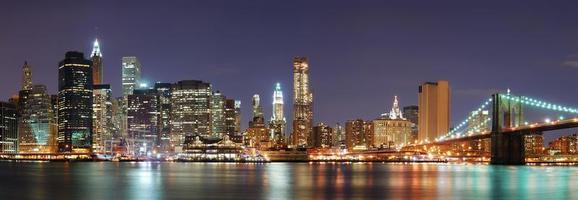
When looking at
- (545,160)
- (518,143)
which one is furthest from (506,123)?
(545,160)

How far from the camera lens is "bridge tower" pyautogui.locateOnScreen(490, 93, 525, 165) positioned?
10438 cm

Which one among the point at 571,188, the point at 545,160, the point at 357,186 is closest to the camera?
the point at 571,188

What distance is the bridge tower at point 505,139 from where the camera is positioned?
342 ft

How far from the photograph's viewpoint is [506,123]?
107 metres

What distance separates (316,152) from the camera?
173375 millimetres

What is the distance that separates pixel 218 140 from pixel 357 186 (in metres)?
115

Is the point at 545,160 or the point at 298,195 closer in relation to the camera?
the point at 298,195

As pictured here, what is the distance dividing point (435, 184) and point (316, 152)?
115437mm

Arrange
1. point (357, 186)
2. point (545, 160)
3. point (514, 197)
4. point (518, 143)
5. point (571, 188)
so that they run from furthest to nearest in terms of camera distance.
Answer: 1. point (545, 160)
2. point (518, 143)
3. point (357, 186)
4. point (571, 188)
5. point (514, 197)

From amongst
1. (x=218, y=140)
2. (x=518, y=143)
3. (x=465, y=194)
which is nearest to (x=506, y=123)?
(x=518, y=143)

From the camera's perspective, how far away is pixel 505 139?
106 m

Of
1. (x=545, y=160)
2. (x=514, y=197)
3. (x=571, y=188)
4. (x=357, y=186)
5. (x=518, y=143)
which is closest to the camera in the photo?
(x=514, y=197)

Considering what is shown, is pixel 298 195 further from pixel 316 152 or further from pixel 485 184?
pixel 316 152

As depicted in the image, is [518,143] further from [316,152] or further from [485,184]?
[316,152]
